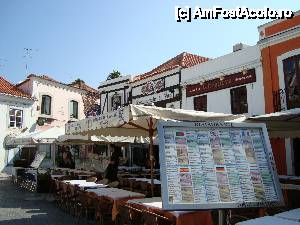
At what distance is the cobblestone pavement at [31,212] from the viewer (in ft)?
27.6

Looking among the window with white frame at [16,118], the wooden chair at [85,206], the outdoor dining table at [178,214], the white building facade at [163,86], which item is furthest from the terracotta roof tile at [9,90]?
the outdoor dining table at [178,214]

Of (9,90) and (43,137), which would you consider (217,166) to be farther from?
(9,90)

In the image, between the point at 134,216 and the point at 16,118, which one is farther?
the point at 16,118

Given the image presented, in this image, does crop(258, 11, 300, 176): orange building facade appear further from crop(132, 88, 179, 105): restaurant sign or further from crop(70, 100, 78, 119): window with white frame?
crop(70, 100, 78, 119): window with white frame

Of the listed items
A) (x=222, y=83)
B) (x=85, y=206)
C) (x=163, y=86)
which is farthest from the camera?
(x=163, y=86)

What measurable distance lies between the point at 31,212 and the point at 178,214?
7168 mm

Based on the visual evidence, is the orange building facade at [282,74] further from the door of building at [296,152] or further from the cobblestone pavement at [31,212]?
the cobblestone pavement at [31,212]

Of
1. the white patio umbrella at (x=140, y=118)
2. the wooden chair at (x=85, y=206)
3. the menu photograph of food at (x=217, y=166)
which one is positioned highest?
the white patio umbrella at (x=140, y=118)

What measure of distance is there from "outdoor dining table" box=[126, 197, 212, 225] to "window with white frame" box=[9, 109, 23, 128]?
2439 cm

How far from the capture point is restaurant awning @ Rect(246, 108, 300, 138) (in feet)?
25.7

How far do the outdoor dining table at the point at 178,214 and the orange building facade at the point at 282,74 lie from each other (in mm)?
11589

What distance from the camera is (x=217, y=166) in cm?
312

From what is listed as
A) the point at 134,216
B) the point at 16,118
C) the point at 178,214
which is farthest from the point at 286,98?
the point at 16,118

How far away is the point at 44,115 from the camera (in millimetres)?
29578
